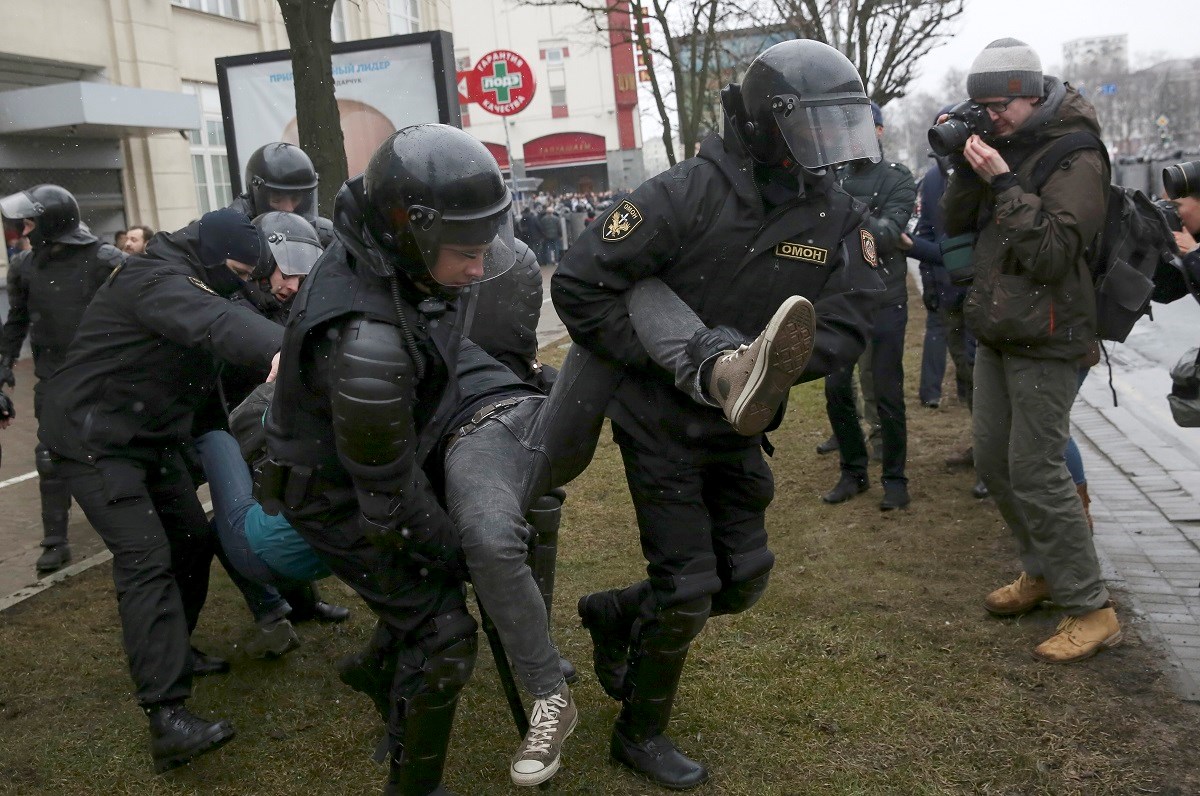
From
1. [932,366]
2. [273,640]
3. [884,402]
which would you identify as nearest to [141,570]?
[273,640]

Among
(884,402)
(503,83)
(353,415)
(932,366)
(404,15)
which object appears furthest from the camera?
(404,15)

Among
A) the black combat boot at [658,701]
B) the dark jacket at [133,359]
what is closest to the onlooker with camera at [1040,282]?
the black combat boot at [658,701]

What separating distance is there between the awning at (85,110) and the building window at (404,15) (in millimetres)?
6915

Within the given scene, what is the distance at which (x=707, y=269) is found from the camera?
3.31 metres

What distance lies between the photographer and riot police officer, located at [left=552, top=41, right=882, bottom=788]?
3260 millimetres

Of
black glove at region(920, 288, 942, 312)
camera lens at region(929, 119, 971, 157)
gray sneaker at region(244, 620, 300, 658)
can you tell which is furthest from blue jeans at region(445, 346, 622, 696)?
black glove at region(920, 288, 942, 312)

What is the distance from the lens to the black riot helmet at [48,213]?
6.48 metres

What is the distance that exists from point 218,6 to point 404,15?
13.8 ft

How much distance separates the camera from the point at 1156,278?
4.38m

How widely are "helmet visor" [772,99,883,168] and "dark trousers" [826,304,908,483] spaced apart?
3.15m

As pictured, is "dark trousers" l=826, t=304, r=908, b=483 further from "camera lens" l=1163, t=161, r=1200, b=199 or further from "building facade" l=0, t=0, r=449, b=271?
"building facade" l=0, t=0, r=449, b=271

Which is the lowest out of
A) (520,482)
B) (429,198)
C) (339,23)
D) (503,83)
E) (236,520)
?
(236,520)

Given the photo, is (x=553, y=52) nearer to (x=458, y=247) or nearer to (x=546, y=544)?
(x=546, y=544)

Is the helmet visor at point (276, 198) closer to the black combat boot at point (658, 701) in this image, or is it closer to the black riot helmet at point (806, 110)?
the black riot helmet at point (806, 110)
